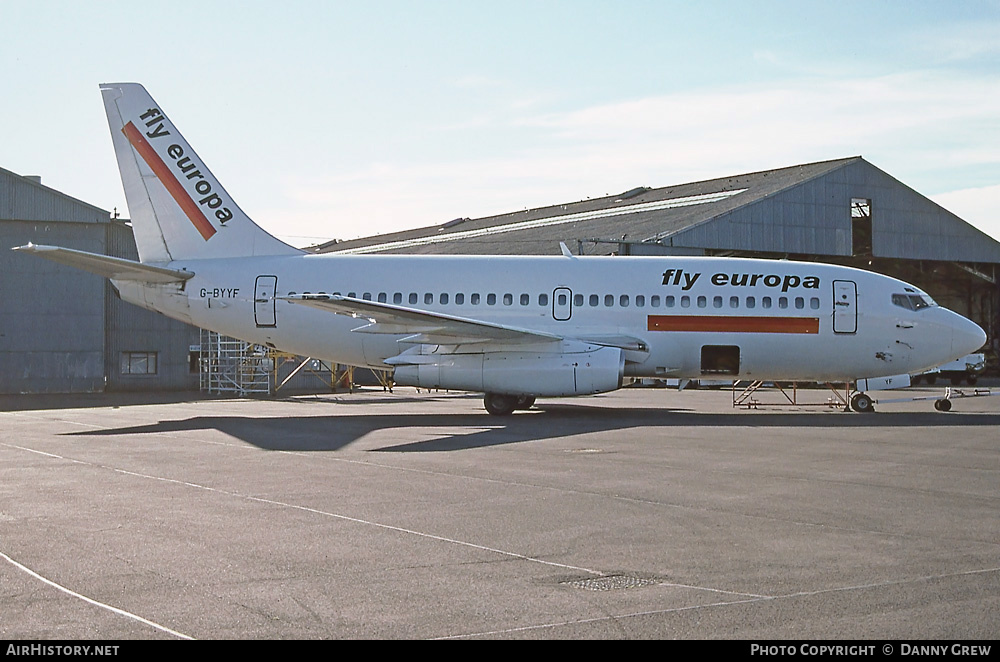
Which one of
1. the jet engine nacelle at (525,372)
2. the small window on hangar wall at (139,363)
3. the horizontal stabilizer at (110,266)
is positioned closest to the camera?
the horizontal stabilizer at (110,266)

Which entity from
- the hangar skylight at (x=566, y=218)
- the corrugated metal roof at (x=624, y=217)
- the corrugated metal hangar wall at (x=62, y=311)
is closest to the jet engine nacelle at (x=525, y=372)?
the corrugated metal roof at (x=624, y=217)

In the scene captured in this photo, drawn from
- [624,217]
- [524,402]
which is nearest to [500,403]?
[524,402]

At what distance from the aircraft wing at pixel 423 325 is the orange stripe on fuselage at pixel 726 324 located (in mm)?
3027

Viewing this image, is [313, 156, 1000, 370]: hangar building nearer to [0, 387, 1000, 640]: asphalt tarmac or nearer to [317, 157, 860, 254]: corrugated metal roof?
[317, 157, 860, 254]: corrugated metal roof

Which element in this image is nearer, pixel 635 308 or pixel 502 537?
pixel 502 537

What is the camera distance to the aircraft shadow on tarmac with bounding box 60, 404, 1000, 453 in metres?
18.0

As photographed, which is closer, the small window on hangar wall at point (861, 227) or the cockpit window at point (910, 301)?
the cockpit window at point (910, 301)

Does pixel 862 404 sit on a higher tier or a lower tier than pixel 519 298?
lower

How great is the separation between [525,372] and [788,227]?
29.2 m

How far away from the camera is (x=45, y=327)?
42.8m

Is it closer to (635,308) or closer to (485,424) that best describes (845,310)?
(635,308)

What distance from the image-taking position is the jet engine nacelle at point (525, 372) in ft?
75.7

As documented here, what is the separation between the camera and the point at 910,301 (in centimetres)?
2562

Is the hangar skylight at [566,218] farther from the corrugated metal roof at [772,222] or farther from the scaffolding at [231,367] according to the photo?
the scaffolding at [231,367]
